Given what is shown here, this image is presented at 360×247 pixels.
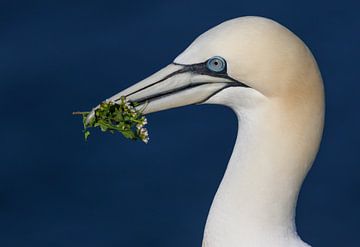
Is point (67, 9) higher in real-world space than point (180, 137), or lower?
higher

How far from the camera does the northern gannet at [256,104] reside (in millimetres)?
6770

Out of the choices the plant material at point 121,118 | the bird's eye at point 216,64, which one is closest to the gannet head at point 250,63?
the bird's eye at point 216,64

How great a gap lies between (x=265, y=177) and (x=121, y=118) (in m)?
0.79

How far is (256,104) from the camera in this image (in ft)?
22.5

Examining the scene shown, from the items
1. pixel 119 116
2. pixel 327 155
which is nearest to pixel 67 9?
pixel 327 155

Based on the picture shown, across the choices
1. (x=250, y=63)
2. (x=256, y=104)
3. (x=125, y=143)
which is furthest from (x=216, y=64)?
(x=125, y=143)

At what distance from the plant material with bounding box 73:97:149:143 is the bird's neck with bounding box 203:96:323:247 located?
1.65 ft

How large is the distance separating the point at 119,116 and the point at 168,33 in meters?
4.68

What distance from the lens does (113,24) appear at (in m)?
11.8

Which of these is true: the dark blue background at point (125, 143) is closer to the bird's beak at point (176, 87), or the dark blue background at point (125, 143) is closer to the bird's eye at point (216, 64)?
the bird's beak at point (176, 87)

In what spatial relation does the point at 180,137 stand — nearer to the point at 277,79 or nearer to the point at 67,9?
the point at 67,9

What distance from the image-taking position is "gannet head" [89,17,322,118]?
266 inches

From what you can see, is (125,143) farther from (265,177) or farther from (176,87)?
(265,177)

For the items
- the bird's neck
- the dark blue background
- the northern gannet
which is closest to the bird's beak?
the northern gannet
